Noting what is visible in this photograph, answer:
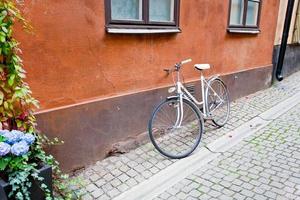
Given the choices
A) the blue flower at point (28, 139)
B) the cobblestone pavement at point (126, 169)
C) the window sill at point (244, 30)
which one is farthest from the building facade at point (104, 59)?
the blue flower at point (28, 139)

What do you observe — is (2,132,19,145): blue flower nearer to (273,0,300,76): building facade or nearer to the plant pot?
the plant pot

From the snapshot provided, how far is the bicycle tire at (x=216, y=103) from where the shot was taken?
14.7 ft

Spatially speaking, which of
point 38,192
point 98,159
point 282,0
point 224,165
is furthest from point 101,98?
point 282,0

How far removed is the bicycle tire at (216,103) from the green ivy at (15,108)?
2627mm

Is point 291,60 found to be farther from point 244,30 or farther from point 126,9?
point 126,9

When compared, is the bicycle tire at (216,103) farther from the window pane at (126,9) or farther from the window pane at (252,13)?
the window pane at (252,13)

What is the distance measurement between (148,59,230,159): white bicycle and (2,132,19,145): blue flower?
169 centimetres

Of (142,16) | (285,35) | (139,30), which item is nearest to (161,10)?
(142,16)

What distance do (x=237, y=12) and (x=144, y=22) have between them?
3032 mm

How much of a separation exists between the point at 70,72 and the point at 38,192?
1.33 metres

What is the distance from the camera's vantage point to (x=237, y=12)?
590 cm

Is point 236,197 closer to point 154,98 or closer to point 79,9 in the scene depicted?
point 154,98

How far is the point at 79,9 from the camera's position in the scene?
9.90ft

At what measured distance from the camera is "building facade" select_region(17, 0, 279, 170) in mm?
2869
